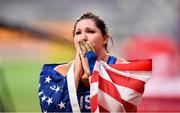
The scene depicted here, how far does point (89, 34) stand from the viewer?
1.23m

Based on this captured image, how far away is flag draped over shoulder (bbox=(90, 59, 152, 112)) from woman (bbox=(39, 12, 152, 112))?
11 mm

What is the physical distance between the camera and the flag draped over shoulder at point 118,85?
3.75 ft

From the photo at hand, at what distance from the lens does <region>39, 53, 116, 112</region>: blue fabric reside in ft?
3.90

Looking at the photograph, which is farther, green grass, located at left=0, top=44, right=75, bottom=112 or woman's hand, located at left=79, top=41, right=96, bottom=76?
green grass, located at left=0, top=44, right=75, bottom=112

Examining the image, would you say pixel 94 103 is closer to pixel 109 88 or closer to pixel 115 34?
pixel 109 88

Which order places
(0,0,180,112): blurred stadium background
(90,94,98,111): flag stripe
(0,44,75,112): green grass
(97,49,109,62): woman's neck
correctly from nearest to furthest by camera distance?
(90,94,98,111): flag stripe < (97,49,109,62): woman's neck < (0,44,75,112): green grass < (0,0,180,112): blurred stadium background

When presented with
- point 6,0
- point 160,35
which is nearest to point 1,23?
point 6,0

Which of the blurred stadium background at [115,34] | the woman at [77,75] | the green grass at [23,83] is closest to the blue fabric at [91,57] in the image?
the woman at [77,75]

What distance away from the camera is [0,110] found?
184 cm

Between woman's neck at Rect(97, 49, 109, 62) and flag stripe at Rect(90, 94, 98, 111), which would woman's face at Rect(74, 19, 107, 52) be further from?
flag stripe at Rect(90, 94, 98, 111)

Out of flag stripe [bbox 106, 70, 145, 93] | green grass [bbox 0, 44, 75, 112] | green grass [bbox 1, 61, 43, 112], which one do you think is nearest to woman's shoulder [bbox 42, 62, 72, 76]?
flag stripe [bbox 106, 70, 145, 93]

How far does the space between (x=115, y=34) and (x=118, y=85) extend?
4.57ft

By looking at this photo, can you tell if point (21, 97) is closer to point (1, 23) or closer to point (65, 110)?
point (1, 23)

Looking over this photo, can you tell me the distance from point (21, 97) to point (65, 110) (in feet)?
4.00
